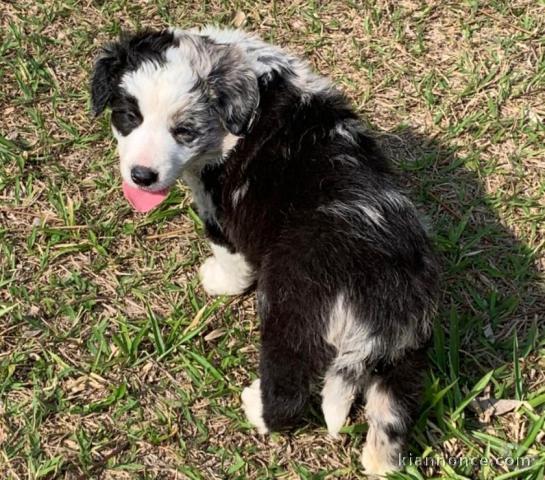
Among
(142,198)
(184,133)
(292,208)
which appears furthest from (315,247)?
(142,198)

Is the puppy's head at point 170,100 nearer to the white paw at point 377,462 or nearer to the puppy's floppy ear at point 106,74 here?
the puppy's floppy ear at point 106,74

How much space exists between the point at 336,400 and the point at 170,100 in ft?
4.58

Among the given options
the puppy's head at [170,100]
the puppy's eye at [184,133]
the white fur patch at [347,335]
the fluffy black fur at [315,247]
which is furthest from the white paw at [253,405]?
the puppy's eye at [184,133]

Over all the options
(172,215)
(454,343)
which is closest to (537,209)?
(454,343)

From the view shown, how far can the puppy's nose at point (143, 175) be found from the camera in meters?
3.07

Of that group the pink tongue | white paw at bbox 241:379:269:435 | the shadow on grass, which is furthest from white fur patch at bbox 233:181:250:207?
the shadow on grass

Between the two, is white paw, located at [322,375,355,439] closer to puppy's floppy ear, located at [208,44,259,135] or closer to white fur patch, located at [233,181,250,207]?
white fur patch, located at [233,181,250,207]

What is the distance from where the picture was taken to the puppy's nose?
3.07 metres

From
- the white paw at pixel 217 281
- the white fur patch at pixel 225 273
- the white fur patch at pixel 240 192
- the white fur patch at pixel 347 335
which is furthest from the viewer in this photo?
the white paw at pixel 217 281

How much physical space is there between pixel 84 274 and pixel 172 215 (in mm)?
561

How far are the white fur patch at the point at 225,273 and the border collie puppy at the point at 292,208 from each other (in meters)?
0.03

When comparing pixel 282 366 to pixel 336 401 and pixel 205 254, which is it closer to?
pixel 336 401

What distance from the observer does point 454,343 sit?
3404mm

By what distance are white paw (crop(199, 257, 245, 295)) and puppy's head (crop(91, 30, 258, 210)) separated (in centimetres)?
58
